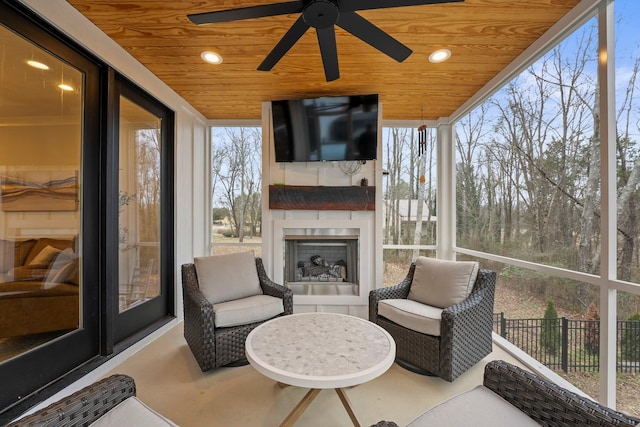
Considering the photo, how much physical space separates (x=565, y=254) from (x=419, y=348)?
1.35 m

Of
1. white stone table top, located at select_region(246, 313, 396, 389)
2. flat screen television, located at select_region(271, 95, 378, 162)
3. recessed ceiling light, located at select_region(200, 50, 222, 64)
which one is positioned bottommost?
white stone table top, located at select_region(246, 313, 396, 389)

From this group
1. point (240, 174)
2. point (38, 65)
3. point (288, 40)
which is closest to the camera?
point (288, 40)

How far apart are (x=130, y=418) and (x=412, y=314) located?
1.84 metres

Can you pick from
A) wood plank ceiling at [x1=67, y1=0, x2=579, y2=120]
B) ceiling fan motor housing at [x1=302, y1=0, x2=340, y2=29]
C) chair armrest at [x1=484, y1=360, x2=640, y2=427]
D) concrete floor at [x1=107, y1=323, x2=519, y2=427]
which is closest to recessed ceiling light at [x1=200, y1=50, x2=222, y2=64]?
wood plank ceiling at [x1=67, y1=0, x2=579, y2=120]

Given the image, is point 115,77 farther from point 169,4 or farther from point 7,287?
point 7,287

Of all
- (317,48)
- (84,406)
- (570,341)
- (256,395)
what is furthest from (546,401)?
(317,48)

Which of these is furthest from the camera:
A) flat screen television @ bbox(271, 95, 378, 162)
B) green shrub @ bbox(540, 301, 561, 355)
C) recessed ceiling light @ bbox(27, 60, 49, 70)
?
flat screen television @ bbox(271, 95, 378, 162)

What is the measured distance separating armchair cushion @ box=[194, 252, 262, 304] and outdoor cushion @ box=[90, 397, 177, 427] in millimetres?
1319

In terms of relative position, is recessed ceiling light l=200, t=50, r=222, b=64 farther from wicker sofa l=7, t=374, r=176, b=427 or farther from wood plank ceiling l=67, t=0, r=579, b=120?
wicker sofa l=7, t=374, r=176, b=427

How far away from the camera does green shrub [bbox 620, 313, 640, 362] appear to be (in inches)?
62.6

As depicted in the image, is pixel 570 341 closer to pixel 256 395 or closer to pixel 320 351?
pixel 320 351

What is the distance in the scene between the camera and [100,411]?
1.03m

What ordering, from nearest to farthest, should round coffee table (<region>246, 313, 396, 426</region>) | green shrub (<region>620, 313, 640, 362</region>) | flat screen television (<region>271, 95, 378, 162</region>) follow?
1. round coffee table (<region>246, 313, 396, 426</region>)
2. green shrub (<region>620, 313, 640, 362</region>)
3. flat screen television (<region>271, 95, 378, 162</region>)

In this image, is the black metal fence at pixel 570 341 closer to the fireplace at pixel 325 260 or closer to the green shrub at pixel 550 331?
the green shrub at pixel 550 331
